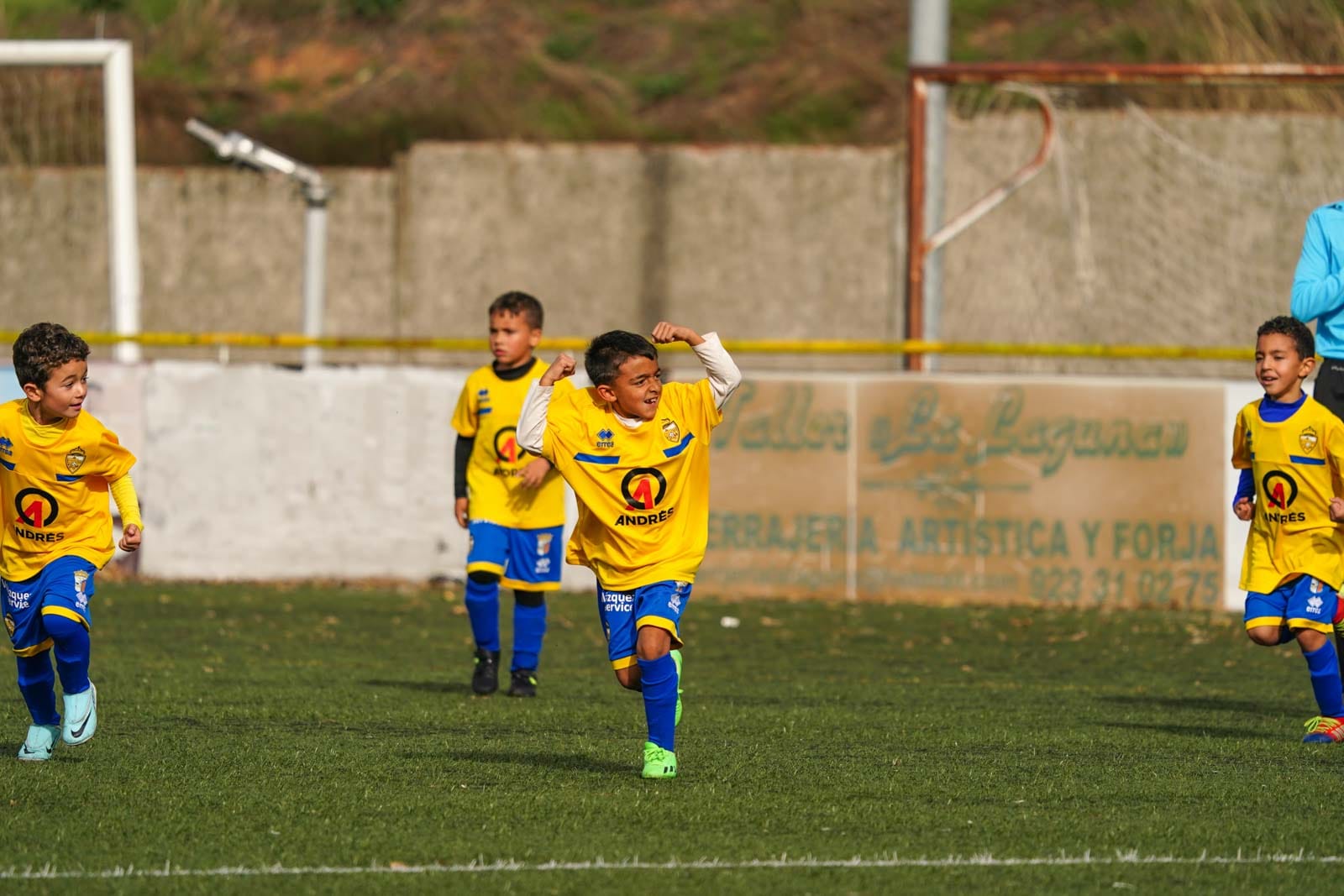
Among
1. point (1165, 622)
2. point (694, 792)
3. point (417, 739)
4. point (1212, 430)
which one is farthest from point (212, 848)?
point (1212, 430)

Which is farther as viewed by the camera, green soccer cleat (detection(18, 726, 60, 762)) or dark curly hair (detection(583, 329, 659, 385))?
green soccer cleat (detection(18, 726, 60, 762))

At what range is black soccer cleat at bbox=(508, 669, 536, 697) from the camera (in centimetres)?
882

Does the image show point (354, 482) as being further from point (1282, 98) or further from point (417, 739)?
point (1282, 98)

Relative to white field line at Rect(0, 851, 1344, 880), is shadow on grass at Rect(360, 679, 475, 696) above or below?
below

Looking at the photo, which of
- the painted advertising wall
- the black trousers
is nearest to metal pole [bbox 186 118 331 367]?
the painted advertising wall

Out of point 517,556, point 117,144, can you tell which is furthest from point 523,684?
point 117,144

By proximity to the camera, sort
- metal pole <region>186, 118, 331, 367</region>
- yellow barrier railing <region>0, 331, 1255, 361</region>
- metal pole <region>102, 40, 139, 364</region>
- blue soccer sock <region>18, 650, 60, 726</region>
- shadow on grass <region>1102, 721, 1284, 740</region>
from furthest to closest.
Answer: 1. metal pole <region>186, 118, 331, 367</region>
2. metal pole <region>102, 40, 139, 364</region>
3. yellow barrier railing <region>0, 331, 1255, 361</region>
4. shadow on grass <region>1102, 721, 1284, 740</region>
5. blue soccer sock <region>18, 650, 60, 726</region>

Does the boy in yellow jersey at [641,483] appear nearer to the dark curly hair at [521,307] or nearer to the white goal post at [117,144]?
the dark curly hair at [521,307]

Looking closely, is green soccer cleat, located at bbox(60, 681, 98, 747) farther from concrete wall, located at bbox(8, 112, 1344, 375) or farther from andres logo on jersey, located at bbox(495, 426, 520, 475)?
concrete wall, located at bbox(8, 112, 1344, 375)

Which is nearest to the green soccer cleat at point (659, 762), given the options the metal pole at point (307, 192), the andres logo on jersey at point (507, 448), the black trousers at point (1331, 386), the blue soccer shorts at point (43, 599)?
the blue soccer shorts at point (43, 599)

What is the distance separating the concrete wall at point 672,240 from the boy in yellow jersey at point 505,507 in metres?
10.4

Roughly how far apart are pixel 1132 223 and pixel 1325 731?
37.8ft

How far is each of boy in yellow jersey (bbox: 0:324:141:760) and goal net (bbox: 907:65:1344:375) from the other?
11670 millimetres

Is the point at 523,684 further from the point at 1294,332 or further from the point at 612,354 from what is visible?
the point at 1294,332
